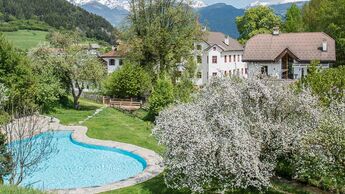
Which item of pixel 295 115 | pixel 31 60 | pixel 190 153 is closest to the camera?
pixel 190 153

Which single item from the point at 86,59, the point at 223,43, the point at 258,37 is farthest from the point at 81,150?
the point at 223,43

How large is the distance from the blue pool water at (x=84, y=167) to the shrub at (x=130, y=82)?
1468cm

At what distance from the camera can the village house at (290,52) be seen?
43.4 m

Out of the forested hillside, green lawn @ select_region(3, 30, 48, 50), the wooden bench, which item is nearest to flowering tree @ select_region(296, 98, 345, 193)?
the wooden bench

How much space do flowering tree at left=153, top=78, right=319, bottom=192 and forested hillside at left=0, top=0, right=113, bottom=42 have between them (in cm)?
16149

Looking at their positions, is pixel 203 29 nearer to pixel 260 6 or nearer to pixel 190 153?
pixel 260 6

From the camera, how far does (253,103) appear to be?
51.2 feet

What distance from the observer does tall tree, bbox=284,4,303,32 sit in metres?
61.7

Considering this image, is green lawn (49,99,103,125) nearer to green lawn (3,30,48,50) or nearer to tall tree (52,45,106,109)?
tall tree (52,45,106,109)

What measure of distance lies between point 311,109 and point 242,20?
64077 mm

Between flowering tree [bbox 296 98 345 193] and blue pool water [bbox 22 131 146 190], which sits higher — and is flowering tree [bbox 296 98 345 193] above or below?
above

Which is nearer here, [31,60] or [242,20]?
[31,60]

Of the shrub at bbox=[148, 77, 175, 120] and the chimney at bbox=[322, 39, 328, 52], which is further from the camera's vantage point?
the chimney at bbox=[322, 39, 328, 52]

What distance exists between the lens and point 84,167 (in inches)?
1010
